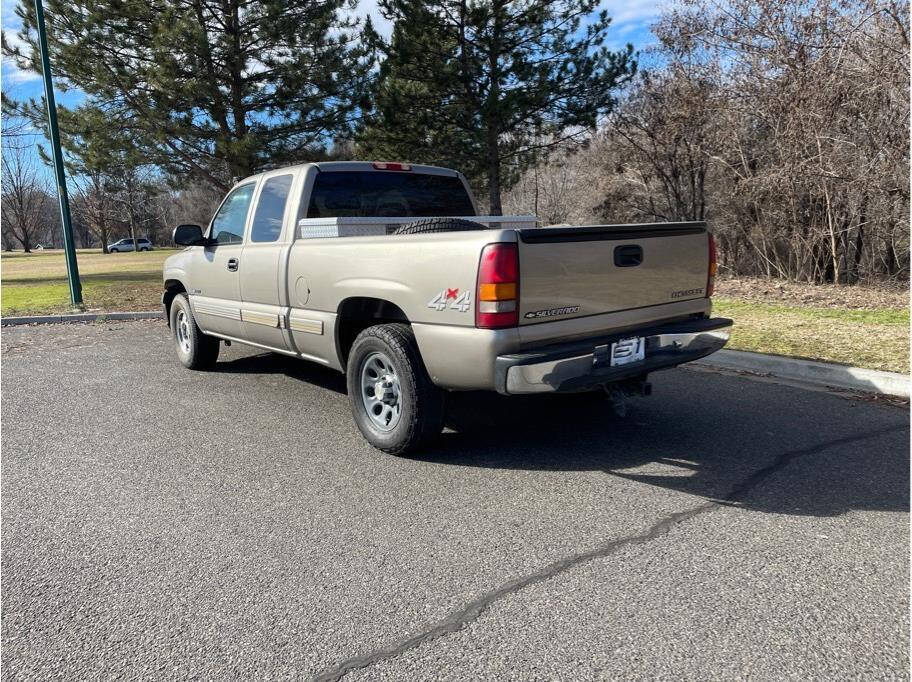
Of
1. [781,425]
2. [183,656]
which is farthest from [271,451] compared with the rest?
[781,425]

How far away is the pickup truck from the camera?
3.79m

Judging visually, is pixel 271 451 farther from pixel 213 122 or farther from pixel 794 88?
pixel 213 122

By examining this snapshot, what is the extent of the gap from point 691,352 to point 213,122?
17.1 meters

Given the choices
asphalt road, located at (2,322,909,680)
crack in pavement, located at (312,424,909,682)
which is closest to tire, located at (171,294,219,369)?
asphalt road, located at (2,322,909,680)

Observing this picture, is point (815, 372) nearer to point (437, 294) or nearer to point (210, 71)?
point (437, 294)

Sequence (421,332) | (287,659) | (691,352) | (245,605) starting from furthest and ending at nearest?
1. (691,352)
2. (421,332)
3. (245,605)
4. (287,659)

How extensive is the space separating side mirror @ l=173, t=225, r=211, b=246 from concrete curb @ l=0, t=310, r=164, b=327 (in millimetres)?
5765

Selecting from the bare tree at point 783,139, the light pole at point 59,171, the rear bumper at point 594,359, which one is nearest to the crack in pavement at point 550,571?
the rear bumper at point 594,359

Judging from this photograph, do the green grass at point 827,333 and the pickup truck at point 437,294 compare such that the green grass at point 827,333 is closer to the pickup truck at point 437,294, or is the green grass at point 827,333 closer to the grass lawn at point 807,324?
the grass lawn at point 807,324

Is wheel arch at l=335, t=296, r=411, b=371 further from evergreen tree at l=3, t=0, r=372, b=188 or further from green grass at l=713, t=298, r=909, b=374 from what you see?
evergreen tree at l=3, t=0, r=372, b=188

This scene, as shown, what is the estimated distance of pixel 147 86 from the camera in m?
17.5

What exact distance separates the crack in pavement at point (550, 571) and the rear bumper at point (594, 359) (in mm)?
832

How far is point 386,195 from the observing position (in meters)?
5.83

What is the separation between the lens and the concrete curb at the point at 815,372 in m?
5.69
